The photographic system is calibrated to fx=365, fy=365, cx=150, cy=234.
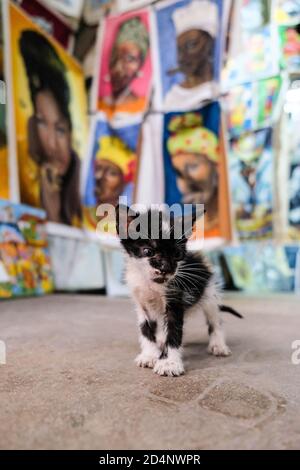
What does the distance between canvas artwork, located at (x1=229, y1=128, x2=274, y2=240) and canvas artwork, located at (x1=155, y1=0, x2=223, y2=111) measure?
1.94ft

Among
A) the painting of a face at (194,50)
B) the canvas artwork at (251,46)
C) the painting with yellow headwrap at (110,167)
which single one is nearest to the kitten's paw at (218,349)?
the painting with yellow headwrap at (110,167)

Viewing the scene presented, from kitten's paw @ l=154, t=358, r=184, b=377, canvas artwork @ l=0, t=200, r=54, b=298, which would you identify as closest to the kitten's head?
kitten's paw @ l=154, t=358, r=184, b=377

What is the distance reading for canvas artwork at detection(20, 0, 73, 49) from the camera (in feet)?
12.3

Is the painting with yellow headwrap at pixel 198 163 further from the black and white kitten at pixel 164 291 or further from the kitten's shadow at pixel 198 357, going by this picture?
the black and white kitten at pixel 164 291

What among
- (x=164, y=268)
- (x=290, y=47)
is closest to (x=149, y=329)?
(x=164, y=268)

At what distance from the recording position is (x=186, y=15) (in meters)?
3.73

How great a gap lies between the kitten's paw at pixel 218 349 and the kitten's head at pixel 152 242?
379 mm

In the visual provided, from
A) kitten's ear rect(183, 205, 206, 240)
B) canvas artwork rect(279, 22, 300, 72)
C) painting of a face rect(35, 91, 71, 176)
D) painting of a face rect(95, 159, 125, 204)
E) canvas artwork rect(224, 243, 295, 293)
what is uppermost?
canvas artwork rect(279, 22, 300, 72)

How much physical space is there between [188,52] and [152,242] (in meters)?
3.20

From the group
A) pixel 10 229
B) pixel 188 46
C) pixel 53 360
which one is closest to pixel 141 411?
pixel 53 360

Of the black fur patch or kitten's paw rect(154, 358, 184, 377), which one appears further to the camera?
the black fur patch

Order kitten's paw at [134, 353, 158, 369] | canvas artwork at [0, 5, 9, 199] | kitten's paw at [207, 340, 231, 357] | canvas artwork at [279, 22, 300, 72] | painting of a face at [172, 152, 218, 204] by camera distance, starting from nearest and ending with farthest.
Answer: kitten's paw at [134, 353, 158, 369] < kitten's paw at [207, 340, 231, 357] < canvas artwork at [0, 5, 9, 199] < canvas artwork at [279, 22, 300, 72] < painting of a face at [172, 152, 218, 204]

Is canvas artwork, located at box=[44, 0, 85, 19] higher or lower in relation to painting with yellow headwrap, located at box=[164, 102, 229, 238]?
higher

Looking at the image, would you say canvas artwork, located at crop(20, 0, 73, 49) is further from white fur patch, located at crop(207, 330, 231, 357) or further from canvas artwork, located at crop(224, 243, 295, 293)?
white fur patch, located at crop(207, 330, 231, 357)
